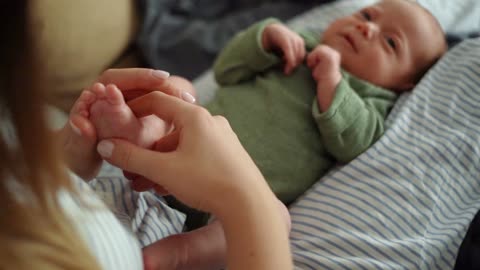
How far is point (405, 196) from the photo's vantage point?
83 centimetres

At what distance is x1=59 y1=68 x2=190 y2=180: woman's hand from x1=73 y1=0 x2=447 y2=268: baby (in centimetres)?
30

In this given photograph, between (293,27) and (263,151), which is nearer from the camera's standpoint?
(263,151)

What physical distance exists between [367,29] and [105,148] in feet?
2.17

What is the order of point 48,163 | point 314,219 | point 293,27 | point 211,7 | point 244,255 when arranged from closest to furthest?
point 48,163, point 244,255, point 314,219, point 293,27, point 211,7

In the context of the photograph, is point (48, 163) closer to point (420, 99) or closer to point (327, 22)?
point (420, 99)

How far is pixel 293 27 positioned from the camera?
48.4 inches

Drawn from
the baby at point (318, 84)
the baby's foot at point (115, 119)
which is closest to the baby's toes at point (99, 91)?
the baby's foot at point (115, 119)

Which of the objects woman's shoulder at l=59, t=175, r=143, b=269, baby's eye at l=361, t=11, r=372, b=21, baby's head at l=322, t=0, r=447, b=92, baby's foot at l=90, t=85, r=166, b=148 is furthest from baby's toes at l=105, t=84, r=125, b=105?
baby's eye at l=361, t=11, r=372, b=21

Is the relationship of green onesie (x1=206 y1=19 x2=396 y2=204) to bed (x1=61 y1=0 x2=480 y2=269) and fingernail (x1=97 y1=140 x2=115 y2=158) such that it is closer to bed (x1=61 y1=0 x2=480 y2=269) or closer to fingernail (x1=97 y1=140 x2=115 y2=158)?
bed (x1=61 y1=0 x2=480 y2=269)

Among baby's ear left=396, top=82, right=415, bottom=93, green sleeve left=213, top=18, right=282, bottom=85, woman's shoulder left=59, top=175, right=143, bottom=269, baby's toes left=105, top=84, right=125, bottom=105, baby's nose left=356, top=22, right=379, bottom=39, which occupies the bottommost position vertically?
baby's ear left=396, top=82, right=415, bottom=93

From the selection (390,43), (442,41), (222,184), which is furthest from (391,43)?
(222,184)

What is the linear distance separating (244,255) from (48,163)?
0.74 feet

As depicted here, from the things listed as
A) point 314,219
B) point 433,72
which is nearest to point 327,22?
point 433,72

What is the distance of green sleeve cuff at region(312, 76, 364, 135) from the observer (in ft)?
2.98
